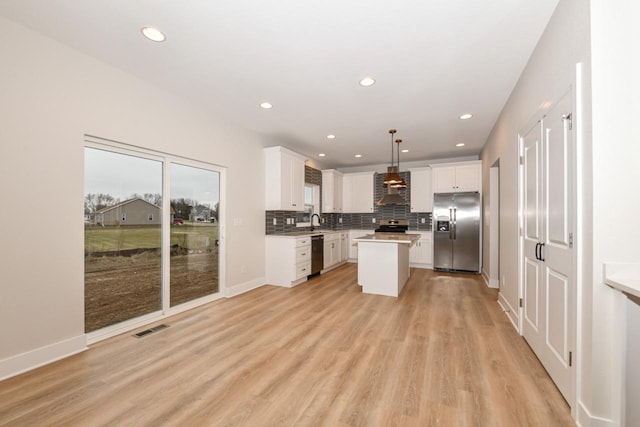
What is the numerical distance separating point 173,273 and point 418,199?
5619 mm

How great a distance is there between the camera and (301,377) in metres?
2.07

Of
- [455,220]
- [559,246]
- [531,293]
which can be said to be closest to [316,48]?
[559,246]

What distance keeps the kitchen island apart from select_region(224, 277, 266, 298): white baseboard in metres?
1.84

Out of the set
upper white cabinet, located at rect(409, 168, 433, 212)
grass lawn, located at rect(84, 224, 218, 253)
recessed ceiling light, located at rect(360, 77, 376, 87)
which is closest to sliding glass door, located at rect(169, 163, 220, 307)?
grass lawn, located at rect(84, 224, 218, 253)

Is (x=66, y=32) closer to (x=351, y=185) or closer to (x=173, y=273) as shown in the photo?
(x=173, y=273)

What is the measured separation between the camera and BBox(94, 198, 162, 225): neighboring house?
2783 mm

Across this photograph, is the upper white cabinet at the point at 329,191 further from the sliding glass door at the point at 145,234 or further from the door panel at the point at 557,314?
the door panel at the point at 557,314

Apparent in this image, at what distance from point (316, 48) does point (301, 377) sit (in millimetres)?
2774

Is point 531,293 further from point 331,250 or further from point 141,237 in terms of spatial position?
point 331,250

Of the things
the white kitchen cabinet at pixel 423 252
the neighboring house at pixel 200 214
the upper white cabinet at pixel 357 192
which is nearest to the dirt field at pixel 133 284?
the neighboring house at pixel 200 214

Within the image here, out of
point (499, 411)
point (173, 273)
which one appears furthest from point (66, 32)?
point (499, 411)

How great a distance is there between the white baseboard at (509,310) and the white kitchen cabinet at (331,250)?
341cm

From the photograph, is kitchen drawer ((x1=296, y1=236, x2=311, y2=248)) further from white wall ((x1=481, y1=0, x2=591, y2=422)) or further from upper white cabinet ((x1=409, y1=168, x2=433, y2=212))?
white wall ((x1=481, y1=0, x2=591, y2=422))

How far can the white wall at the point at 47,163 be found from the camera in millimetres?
2080
